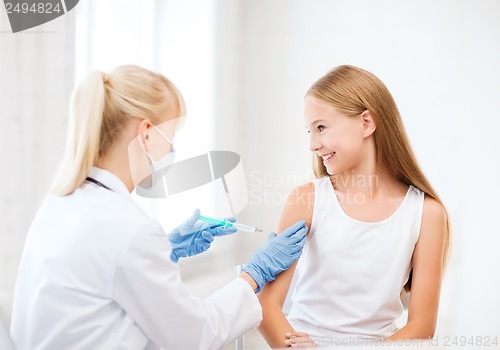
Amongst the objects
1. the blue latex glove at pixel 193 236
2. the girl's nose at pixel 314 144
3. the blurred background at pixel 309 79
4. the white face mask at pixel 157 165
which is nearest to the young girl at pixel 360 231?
the girl's nose at pixel 314 144

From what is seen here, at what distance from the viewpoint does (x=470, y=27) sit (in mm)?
2037

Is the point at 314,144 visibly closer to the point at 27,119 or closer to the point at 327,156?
the point at 327,156

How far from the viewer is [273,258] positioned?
1.36m

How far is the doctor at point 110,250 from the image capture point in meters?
1.00

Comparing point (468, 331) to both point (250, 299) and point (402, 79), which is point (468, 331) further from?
point (250, 299)

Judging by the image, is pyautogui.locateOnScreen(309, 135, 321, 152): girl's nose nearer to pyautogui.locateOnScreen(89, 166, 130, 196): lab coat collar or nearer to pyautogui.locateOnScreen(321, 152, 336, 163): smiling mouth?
pyautogui.locateOnScreen(321, 152, 336, 163): smiling mouth

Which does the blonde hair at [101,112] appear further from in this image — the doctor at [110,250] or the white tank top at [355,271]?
the white tank top at [355,271]

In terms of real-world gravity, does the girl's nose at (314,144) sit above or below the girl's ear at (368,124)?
below

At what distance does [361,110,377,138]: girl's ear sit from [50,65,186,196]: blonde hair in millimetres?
562

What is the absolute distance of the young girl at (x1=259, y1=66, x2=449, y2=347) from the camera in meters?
1.42

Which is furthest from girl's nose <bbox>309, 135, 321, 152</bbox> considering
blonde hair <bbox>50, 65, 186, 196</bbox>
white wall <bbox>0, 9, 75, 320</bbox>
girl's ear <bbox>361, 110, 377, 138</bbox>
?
white wall <bbox>0, 9, 75, 320</bbox>

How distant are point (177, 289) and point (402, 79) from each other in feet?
4.38

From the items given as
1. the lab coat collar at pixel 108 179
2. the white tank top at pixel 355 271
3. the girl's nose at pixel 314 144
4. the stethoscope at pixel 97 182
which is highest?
the lab coat collar at pixel 108 179

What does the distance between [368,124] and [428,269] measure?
0.38 m
